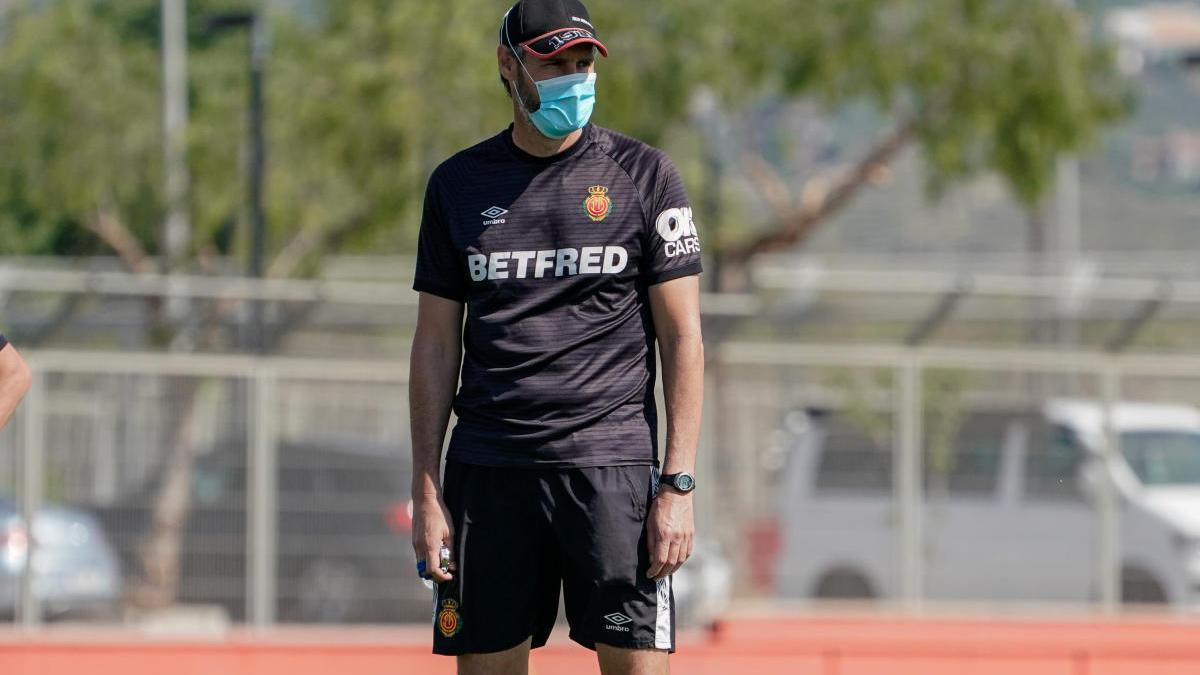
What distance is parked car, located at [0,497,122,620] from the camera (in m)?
11.9

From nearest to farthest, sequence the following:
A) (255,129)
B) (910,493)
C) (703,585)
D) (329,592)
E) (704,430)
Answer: (703,585) < (329,592) < (704,430) < (910,493) < (255,129)

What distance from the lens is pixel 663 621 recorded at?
4.66 m

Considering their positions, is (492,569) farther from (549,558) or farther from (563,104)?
(563,104)

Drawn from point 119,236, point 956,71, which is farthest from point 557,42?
point 119,236

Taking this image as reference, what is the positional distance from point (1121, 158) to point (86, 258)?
1547 inches

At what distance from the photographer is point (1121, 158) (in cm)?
5569

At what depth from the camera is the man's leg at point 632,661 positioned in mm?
4617

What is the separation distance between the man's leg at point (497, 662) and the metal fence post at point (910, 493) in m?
8.13


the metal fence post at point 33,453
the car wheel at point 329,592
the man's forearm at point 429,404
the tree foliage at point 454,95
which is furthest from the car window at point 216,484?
the man's forearm at point 429,404

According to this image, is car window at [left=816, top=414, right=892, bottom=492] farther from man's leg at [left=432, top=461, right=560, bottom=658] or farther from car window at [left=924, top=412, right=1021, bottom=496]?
man's leg at [left=432, top=461, right=560, bottom=658]

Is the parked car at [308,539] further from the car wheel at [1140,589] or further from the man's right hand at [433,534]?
the man's right hand at [433,534]

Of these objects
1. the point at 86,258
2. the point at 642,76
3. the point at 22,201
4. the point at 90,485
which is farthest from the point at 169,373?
the point at 86,258

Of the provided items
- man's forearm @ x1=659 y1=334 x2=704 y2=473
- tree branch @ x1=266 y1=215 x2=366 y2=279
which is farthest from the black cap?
tree branch @ x1=266 y1=215 x2=366 y2=279

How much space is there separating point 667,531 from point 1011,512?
8.26 meters
